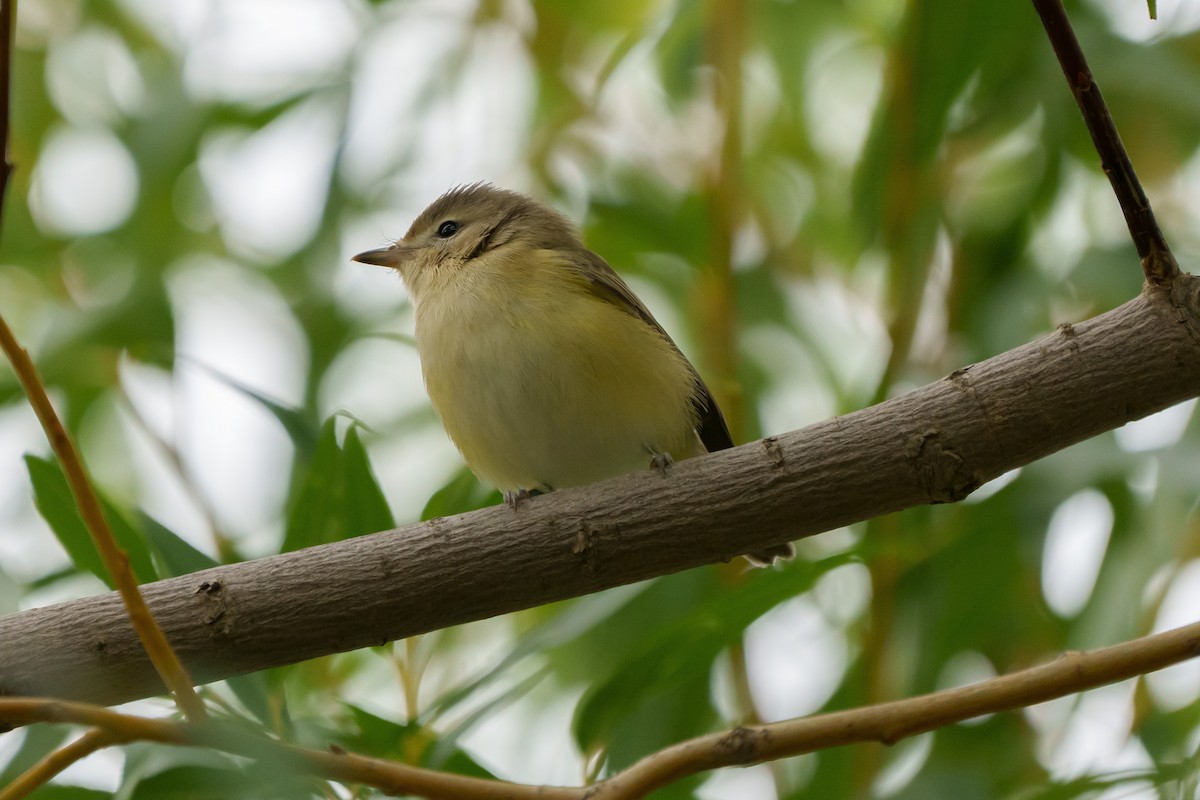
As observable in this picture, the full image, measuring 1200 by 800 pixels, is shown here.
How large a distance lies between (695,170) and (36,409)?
304 centimetres

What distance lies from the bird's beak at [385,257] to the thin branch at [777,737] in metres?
2.84

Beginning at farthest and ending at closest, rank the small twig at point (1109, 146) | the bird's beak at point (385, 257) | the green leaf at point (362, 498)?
1. the bird's beak at point (385, 257)
2. the green leaf at point (362, 498)
3. the small twig at point (1109, 146)

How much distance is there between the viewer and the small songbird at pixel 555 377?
3695 mm

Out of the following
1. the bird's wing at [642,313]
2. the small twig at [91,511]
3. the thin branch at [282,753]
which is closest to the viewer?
the thin branch at [282,753]

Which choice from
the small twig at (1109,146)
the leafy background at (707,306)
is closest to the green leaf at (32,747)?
the leafy background at (707,306)

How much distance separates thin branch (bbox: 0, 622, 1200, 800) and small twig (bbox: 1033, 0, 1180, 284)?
65 centimetres

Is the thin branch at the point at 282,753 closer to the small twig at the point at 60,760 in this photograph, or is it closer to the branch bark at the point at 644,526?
the small twig at the point at 60,760

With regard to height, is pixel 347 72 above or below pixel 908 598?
above

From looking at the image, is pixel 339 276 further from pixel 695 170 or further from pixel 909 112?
pixel 909 112

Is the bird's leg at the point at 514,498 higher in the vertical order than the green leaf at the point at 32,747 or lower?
higher

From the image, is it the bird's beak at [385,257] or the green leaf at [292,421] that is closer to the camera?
the green leaf at [292,421]

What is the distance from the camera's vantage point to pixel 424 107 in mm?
4715

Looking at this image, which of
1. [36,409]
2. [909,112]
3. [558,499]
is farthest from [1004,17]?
[36,409]

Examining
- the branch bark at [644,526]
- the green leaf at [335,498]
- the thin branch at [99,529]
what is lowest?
the thin branch at [99,529]
